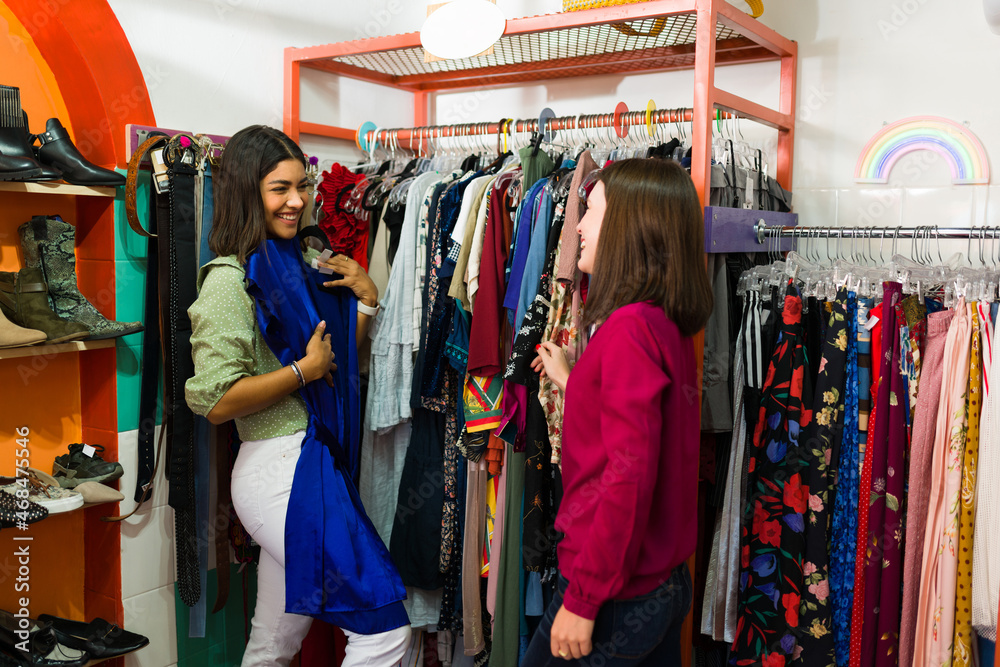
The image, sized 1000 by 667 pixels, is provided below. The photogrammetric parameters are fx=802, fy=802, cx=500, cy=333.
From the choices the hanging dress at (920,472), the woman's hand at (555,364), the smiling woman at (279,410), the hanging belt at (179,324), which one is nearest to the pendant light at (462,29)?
the smiling woman at (279,410)

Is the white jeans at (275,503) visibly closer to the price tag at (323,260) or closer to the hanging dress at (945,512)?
the price tag at (323,260)

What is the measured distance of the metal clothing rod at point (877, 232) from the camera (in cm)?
186

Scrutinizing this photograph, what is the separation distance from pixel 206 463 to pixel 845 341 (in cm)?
167

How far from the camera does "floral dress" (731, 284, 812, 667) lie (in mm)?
1932

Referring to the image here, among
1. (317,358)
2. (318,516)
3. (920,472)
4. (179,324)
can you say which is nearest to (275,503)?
(318,516)

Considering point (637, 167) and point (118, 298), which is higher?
point (637, 167)

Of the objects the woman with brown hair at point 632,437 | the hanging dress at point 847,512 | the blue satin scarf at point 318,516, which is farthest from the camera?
the hanging dress at point 847,512

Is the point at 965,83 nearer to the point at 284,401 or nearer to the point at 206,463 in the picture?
the point at 284,401

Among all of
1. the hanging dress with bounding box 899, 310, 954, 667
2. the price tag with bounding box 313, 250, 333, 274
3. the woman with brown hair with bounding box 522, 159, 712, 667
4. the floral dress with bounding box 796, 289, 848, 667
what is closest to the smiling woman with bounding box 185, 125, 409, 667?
the price tag with bounding box 313, 250, 333, 274

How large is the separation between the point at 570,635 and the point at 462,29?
153cm

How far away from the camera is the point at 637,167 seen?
1524 millimetres

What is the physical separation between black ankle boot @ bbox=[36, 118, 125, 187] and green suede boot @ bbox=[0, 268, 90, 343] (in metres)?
0.26

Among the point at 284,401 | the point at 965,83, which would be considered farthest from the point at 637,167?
the point at 965,83

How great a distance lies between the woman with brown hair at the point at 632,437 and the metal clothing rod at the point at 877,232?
2.40 feet
